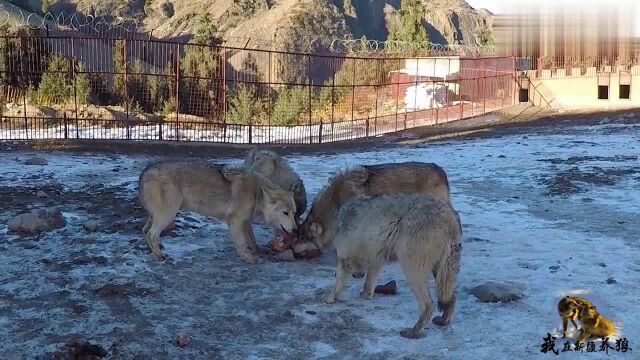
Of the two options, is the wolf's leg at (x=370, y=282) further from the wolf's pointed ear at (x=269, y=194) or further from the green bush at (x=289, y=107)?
the green bush at (x=289, y=107)

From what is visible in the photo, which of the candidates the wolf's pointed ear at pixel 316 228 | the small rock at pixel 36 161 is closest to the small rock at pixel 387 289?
the wolf's pointed ear at pixel 316 228

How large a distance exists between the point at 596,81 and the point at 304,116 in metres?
16.2

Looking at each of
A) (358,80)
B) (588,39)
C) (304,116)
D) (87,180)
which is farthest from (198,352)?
(358,80)

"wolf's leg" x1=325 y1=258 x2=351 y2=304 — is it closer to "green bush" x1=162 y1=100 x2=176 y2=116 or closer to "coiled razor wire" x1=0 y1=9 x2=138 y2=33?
"coiled razor wire" x1=0 y1=9 x2=138 y2=33

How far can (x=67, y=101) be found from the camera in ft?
95.9

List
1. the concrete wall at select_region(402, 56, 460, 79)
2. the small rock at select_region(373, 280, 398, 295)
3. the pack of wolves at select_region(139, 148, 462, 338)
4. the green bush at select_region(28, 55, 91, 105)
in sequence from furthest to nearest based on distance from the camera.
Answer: the concrete wall at select_region(402, 56, 460, 79)
the green bush at select_region(28, 55, 91, 105)
the small rock at select_region(373, 280, 398, 295)
the pack of wolves at select_region(139, 148, 462, 338)

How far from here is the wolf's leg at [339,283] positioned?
20.5 feet

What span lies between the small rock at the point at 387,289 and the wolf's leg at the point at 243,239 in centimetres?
176

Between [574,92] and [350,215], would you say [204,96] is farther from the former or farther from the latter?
[350,215]

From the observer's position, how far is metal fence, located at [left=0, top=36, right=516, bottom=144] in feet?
78.4

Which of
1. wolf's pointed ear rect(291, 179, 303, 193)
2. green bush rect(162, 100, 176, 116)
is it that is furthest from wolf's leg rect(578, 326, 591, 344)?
green bush rect(162, 100, 176, 116)

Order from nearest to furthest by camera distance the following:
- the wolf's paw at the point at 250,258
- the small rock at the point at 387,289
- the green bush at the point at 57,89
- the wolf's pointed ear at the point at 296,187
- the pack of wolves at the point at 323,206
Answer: the pack of wolves at the point at 323,206, the small rock at the point at 387,289, the wolf's paw at the point at 250,258, the wolf's pointed ear at the point at 296,187, the green bush at the point at 57,89

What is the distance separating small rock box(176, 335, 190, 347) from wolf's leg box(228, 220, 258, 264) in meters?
2.40

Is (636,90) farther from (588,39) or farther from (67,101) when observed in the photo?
(67,101)
